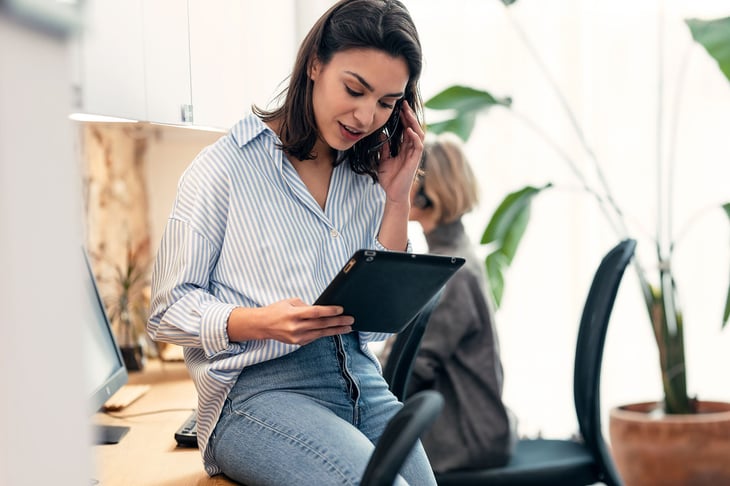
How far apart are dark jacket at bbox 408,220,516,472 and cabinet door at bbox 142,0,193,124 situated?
843mm

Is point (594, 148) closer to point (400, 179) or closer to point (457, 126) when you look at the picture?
point (457, 126)

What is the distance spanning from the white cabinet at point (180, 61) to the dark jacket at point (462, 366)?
0.73 meters

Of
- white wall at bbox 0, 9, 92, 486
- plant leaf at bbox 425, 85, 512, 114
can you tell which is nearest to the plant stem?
plant leaf at bbox 425, 85, 512, 114

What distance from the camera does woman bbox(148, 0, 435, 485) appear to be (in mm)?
1082

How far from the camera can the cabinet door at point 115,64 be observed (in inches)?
49.9

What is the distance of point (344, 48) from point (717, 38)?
1.84 meters

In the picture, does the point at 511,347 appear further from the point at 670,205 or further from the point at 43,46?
the point at 43,46

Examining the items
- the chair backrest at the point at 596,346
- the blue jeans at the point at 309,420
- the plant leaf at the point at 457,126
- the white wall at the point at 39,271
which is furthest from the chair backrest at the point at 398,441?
the plant leaf at the point at 457,126

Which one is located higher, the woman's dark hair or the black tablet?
the woman's dark hair

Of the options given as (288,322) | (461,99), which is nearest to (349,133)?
(288,322)

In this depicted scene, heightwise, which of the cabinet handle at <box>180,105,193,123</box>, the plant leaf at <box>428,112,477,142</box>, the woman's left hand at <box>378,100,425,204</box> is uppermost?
the plant leaf at <box>428,112,477,142</box>

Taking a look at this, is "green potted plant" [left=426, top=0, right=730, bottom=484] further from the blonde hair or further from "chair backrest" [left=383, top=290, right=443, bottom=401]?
"chair backrest" [left=383, top=290, right=443, bottom=401]

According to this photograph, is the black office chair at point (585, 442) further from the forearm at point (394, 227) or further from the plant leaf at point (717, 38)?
the plant leaf at point (717, 38)

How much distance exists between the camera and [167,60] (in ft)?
5.62
